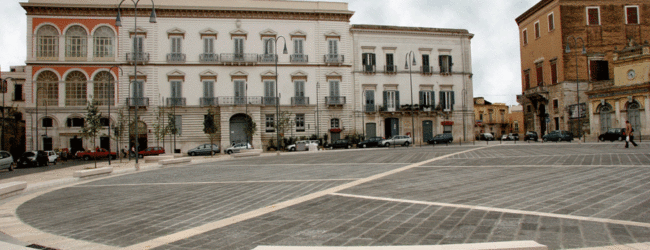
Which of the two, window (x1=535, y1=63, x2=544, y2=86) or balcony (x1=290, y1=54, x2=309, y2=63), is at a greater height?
balcony (x1=290, y1=54, x2=309, y2=63)

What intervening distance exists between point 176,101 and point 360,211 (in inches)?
1427

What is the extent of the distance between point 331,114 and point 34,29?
29644 millimetres

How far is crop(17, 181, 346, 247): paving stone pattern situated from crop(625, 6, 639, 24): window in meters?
48.4

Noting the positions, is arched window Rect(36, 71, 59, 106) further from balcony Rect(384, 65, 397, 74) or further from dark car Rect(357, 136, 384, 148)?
balcony Rect(384, 65, 397, 74)

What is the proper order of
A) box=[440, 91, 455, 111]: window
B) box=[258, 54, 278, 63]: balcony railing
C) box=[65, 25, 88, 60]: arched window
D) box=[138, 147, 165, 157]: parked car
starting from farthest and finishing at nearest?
box=[440, 91, 455, 111]: window
box=[258, 54, 278, 63]: balcony railing
box=[65, 25, 88, 60]: arched window
box=[138, 147, 165, 157]: parked car

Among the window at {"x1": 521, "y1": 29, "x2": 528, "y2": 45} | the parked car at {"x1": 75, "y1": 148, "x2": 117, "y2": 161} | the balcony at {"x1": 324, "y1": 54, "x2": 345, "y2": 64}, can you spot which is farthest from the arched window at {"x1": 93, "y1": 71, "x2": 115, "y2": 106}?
the window at {"x1": 521, "y1": 29, "x2": 528, "y2": 45}

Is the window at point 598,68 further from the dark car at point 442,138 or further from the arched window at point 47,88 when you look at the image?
the arched window at point 47,88

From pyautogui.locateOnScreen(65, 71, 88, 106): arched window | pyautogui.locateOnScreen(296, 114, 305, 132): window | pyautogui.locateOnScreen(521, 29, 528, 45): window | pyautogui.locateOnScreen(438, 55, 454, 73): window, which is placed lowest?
pyautogui.locateOnScreen(296, 114, 305, 132): window

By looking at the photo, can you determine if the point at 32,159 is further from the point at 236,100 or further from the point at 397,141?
the point at 397,141

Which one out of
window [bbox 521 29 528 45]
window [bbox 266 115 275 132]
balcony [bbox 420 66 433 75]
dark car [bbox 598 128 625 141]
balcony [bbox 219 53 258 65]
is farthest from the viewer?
window [bbox 521 29 528 45]

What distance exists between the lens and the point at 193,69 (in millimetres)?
39781

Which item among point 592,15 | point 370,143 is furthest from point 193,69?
point 592,15

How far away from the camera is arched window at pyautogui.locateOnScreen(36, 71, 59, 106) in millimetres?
37562

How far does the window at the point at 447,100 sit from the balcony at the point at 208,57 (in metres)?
25.5
